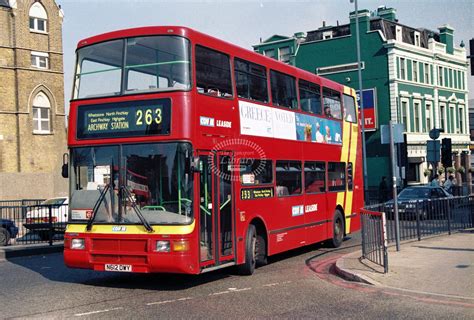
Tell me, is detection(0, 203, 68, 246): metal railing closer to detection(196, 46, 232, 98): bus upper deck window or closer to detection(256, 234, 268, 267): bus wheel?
detection(256, 234, 268, 267): bus wheel

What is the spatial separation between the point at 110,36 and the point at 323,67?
149 ft

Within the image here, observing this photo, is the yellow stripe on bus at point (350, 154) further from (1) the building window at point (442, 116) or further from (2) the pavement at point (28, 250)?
(1) the building window at point (442, 116)

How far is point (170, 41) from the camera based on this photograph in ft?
34.7

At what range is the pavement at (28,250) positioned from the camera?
53.9ft

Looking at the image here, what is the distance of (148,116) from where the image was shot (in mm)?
10367

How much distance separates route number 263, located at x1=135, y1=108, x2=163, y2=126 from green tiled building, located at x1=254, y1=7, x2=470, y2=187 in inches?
1582

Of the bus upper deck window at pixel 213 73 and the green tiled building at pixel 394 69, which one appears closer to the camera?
the bus upper deck window at pixel 213 73

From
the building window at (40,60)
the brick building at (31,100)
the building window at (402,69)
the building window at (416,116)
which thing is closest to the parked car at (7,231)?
the brick building at (31,100)

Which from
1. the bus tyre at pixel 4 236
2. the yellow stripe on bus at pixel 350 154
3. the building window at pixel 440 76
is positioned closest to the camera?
the yellow stripe on bus at pixel 350 154

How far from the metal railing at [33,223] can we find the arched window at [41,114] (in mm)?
24235

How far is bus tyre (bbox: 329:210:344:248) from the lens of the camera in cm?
1683

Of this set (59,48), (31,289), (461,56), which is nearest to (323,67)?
(461,56)

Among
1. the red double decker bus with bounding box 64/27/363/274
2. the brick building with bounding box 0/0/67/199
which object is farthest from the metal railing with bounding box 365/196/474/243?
the brick building with bounding box 0/0/67/199

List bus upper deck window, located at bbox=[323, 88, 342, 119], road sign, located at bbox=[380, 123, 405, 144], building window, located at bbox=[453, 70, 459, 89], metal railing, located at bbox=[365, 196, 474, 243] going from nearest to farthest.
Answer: road sign, located at bbox=[380, 123, 405, 144]
metal railing, located at bbox=[365, 196, 474, 243]
bus upper deck window, located at bbox=[323, 88, 342, 119]
building window, located at bbox=[453, 70, 459, 89]
